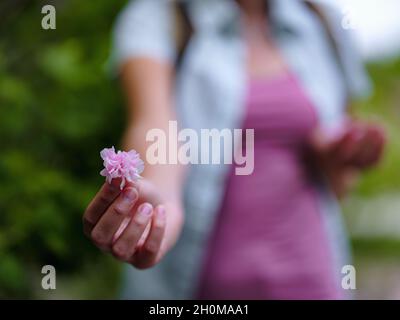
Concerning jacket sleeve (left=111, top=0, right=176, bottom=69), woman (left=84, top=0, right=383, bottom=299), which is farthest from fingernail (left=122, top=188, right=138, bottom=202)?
jacket sleeve (left=111, top=0, right=176, bottom=69)

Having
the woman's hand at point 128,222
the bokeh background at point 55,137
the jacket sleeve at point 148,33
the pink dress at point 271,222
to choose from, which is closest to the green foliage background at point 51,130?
the bokeh background at point 55,137

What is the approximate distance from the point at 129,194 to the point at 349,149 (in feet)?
1.56

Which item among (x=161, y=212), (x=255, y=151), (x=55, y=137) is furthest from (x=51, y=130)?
(x=161, y=212)

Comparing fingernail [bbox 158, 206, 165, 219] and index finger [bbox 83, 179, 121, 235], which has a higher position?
fingernail [bbox 158, 206, 165, 219]

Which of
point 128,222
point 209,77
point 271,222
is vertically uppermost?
point 209,77

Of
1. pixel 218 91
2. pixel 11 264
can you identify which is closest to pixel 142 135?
pixel 218 91

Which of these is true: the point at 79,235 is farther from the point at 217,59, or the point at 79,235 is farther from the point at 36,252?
the point at 217,59

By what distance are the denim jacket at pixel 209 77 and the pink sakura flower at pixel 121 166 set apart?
392 millimetres

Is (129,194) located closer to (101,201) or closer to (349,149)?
(101,201)

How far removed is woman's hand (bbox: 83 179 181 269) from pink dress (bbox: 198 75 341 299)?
0.93 ft

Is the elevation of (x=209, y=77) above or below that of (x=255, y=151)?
above

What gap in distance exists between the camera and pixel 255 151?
1.00m

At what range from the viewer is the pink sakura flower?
61 centimetres

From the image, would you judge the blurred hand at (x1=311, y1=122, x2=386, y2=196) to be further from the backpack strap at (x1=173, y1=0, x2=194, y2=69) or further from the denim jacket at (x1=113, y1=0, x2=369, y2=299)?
the backpack strap at (x1=173, y1=0, x2=194, y2=69)
